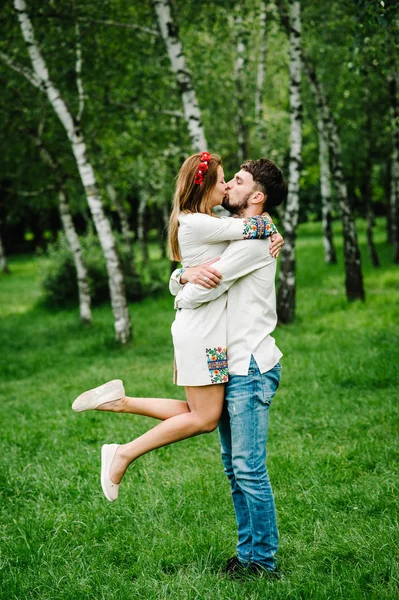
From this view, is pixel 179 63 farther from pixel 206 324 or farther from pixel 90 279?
pixel 90 279

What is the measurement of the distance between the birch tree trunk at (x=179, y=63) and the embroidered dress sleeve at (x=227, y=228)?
7.94 meters

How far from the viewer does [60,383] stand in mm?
9727

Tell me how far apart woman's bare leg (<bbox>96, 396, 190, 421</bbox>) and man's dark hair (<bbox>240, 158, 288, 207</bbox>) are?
4.32ft

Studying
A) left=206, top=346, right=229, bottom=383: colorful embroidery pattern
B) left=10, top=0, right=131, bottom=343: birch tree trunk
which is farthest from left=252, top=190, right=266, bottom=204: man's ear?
left=10, top=0, right=131, bottom=343: birch tree trunk

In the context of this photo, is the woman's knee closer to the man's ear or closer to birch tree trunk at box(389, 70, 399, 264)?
the man's ear

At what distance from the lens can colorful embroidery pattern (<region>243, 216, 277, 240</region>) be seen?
3439mm

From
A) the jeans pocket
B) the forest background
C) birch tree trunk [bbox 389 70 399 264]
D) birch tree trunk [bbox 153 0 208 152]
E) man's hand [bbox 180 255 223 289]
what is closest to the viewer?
man's hand [bbox 180 255 223 289]

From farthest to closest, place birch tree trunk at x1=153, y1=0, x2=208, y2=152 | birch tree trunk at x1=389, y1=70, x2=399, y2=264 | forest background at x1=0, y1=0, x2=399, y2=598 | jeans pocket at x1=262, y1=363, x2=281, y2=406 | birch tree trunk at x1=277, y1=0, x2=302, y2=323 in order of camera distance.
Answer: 1. birch tree trunk at x1=389, y1=70, x2=399, y2=264
2. birch tree trunk at x1=277, y1=0, x2=302, y2=323
3. birch tree trunk at x1=153, y1=0, x2=208, y2=152
4. forest background at x1=0, y1=0, x2=399, y2=598
5. jeans pocket at x1=262, y1=363, x2=281, y2=406

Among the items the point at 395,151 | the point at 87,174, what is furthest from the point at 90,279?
the point at 395,151

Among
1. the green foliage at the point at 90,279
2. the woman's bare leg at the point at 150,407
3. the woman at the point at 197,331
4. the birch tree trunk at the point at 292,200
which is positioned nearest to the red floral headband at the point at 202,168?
the woman at the point at 197,331

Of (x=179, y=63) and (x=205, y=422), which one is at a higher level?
(x=179, y=63)

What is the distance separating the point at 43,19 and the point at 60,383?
24.6ft

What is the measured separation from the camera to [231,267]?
3.41 metres

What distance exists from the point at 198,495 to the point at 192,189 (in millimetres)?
2443
